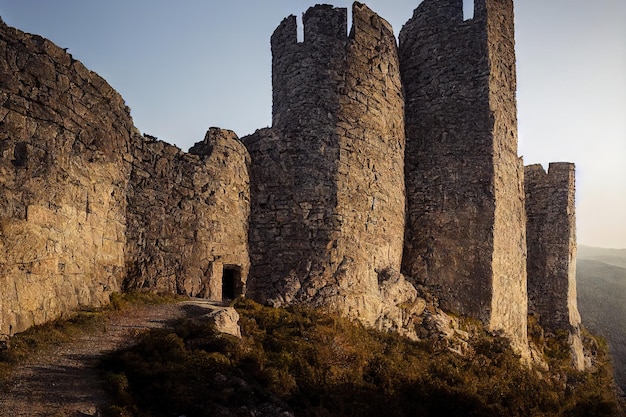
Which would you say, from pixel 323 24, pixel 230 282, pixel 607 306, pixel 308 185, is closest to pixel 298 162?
pixel 308 185

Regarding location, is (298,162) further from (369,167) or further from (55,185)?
(55,185)

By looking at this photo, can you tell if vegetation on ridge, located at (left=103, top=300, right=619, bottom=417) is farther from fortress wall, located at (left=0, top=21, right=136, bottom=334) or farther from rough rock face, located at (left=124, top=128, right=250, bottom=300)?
rough rock face, located at (left=124, top=128, right=250, bottom=300)

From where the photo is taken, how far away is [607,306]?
36.5 meters

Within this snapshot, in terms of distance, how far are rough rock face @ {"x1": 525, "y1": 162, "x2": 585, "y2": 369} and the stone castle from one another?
2.06m

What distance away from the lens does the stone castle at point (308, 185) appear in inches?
340

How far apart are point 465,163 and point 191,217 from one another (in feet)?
28.5

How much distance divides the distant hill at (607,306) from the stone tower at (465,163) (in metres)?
15.0

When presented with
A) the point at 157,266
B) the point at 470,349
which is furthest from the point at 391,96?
the point at 157,266

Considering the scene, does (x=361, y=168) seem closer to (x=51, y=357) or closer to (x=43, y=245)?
(x=43, y=245)

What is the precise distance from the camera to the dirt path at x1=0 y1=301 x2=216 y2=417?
228 inches

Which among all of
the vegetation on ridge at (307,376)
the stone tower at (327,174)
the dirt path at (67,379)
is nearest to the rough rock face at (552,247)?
the stone tower at (327,174)

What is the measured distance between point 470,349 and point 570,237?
11287mm

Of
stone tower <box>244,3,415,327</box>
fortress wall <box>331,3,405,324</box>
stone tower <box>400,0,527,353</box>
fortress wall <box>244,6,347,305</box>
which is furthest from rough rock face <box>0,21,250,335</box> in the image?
stone tower <box>400,0,527,353</box>

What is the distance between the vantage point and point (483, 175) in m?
16.2
